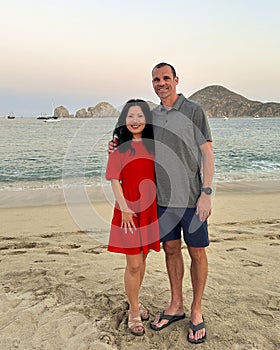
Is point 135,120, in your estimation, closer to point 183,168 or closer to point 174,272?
point 183,168

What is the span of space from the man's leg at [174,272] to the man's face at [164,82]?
1226 millimetres

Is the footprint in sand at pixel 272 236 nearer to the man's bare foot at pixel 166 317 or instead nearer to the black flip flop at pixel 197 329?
the man's bare foot at pixel 166 317

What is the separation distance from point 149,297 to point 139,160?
5.26 feet

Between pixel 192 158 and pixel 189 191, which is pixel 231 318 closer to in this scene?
pixel 189 191

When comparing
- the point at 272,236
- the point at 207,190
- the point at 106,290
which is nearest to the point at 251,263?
the point at 272,236

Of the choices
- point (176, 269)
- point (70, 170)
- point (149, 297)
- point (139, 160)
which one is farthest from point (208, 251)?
point (70, 170)

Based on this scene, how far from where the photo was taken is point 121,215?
2.93m

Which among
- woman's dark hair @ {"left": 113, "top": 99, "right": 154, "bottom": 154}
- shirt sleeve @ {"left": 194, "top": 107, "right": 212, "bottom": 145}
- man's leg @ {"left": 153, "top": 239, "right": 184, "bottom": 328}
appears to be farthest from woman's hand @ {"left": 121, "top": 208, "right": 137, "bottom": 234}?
shirt sleeve @ {"left": 194, "top": 107, "right": 212, "bottom": 145}

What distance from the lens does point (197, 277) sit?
3.00 meters

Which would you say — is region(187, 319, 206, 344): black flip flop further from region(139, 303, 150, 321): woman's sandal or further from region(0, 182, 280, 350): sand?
region(139, 303, 150, 321): woman's sandal

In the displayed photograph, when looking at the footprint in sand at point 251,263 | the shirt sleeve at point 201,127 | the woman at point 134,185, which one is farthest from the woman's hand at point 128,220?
the footprint in sand at point 251,263

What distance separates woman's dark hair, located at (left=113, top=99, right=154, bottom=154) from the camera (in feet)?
9.49

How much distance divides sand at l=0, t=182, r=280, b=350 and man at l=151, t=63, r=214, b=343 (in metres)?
0.43

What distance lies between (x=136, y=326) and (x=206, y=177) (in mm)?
1412
